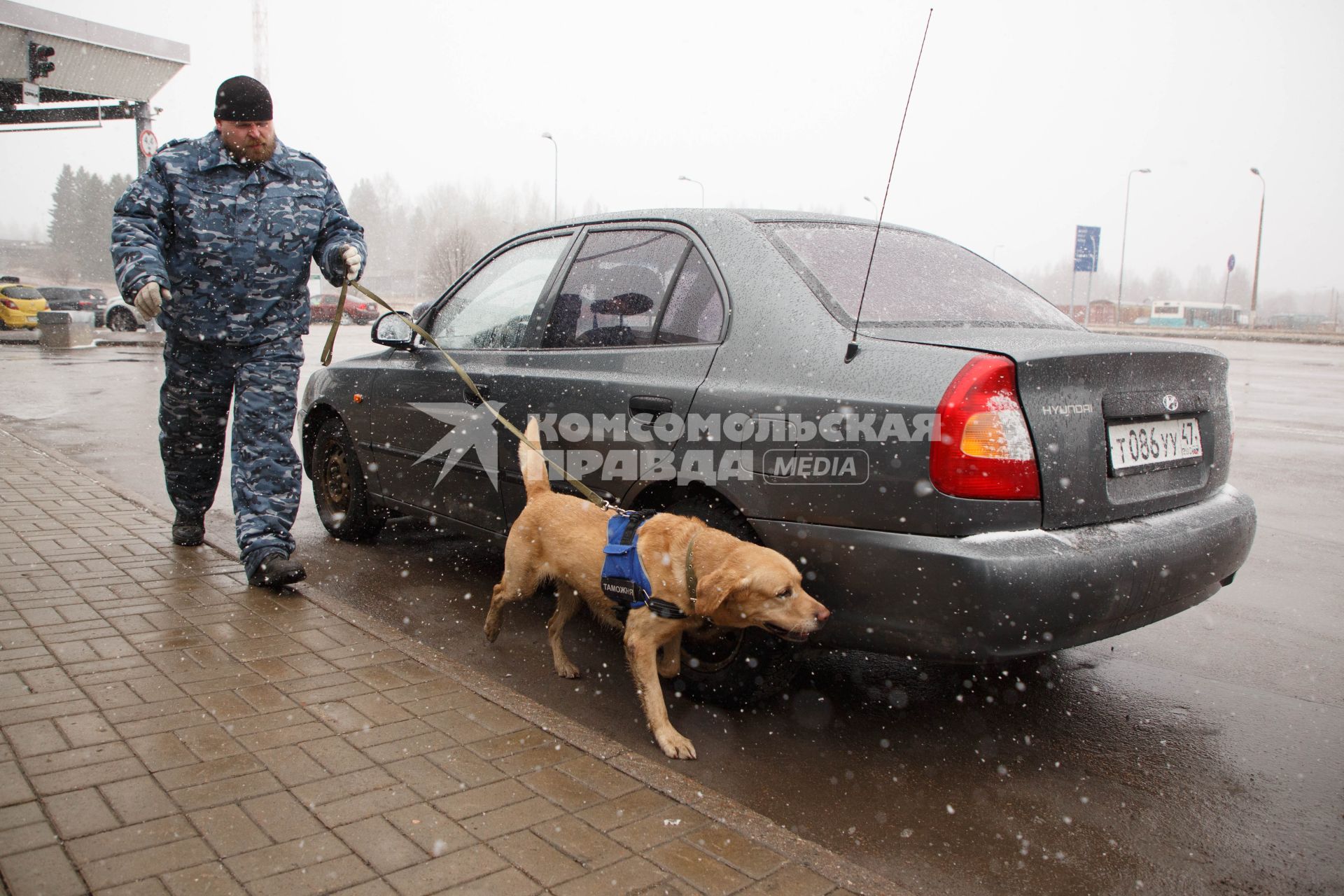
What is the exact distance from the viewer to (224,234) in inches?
170

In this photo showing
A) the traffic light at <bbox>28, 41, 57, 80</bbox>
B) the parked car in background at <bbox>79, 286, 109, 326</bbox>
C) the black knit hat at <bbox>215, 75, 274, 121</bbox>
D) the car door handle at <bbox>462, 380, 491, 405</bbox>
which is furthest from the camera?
the parked car in background at <bbox>79, 286, 109, 326</bbox>

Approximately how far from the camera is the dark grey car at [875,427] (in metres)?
2.60

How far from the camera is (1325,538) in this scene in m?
5.86

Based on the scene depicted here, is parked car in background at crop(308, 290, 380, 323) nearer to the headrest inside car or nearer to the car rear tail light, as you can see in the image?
the headrest inside car

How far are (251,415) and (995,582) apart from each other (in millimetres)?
3404

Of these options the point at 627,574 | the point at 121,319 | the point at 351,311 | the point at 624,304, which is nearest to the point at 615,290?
the point at 624,304

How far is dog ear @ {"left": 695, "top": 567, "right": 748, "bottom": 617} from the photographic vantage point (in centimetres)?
275

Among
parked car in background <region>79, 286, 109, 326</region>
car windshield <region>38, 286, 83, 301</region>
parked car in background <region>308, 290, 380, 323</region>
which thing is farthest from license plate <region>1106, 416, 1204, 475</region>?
car windshield <region>38, 286, 83, 301</region>

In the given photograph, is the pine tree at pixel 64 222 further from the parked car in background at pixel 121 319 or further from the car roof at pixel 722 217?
the car roof at pixel 722 217

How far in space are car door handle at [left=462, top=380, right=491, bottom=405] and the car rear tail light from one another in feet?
6.89

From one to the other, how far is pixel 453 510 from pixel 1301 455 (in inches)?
319

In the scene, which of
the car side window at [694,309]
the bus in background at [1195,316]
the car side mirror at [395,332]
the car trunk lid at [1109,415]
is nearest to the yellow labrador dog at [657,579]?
the car side window at [694,309]

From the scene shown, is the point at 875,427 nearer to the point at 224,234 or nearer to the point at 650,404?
the point at 650,404

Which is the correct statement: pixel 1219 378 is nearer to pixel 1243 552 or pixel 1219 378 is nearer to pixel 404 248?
pixel 1243 552
